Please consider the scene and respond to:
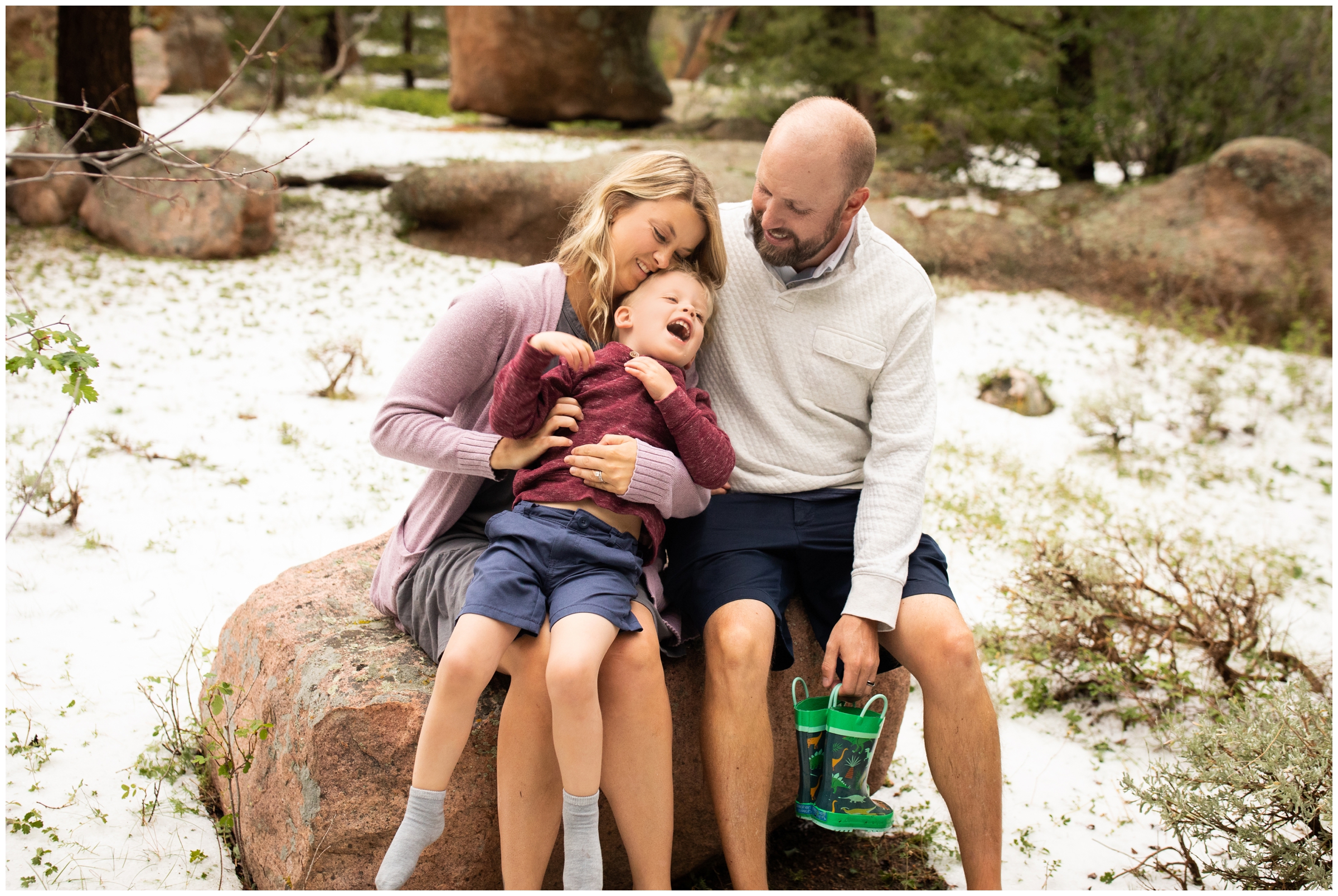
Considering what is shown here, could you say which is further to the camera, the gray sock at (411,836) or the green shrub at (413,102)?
the green shrub at (413,102)

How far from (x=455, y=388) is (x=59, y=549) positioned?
246 cm

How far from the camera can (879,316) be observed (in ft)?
9.49

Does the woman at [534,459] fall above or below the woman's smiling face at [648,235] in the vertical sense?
below

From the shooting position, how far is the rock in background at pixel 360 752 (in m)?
2.42

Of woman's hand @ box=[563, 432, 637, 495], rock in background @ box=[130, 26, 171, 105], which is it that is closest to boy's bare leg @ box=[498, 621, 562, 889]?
woman's hand @ box=[563, 432, 637, 495]

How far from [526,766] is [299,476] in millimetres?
3114

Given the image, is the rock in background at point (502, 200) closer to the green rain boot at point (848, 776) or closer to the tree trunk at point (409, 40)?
the green rain boot at point (848, 776)

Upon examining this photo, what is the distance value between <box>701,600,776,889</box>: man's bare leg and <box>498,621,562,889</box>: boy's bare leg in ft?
1.37

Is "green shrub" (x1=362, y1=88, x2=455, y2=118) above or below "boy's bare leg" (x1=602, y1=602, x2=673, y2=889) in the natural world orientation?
above

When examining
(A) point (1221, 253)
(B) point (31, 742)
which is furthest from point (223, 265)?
(A) point (1221, 253)

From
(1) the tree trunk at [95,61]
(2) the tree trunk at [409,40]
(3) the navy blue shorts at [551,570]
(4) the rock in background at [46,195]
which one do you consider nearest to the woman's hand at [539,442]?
(3) the navy blue shorts at [551,570]

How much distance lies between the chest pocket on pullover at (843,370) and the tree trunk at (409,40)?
18463mm

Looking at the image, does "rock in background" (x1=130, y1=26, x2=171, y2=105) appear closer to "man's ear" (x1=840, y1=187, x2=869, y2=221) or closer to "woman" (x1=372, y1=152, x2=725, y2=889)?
"woman" (x1=372, y1=152, x2=725, y2=889)

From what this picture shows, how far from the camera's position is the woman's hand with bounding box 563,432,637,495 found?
95.7 inches
